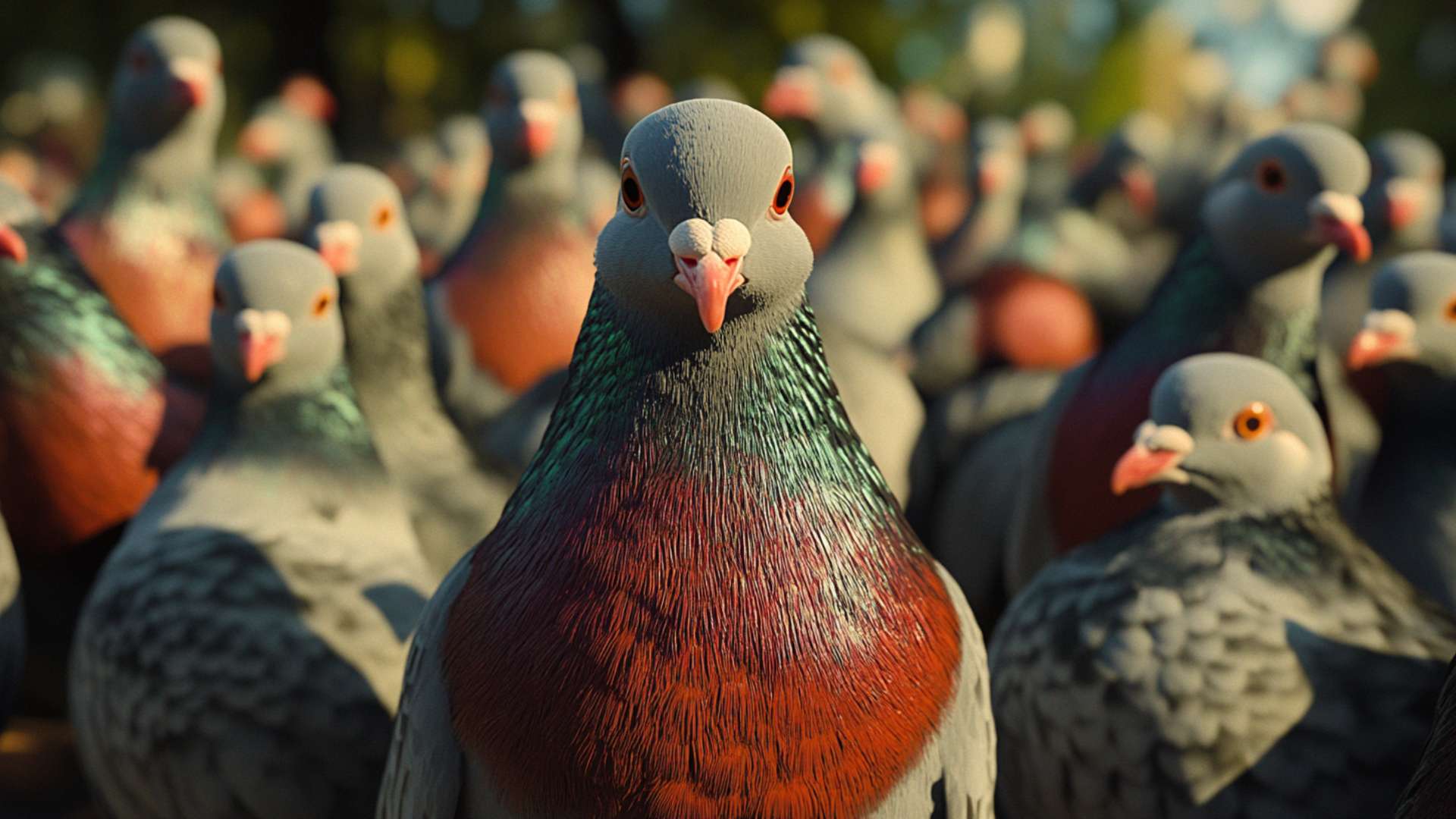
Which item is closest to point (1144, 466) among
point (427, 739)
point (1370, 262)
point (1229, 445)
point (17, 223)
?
point (1229, 445)

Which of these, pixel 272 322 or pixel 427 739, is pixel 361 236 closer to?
pixel 272 322

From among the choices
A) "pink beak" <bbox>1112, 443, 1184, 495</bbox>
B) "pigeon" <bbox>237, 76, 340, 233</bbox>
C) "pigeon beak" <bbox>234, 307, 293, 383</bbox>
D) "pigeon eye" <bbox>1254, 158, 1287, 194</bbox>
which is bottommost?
"pigeon" <bbox>237, 76, 340, 233</bbox>

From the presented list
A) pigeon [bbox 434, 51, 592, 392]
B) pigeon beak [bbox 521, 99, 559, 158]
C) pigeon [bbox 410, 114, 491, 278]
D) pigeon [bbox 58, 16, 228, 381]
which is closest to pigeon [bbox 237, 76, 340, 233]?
pigeon [bbox 410, 114, 491, 278]

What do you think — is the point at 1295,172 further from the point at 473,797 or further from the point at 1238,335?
the point at 473,797

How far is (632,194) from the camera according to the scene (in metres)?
2.43

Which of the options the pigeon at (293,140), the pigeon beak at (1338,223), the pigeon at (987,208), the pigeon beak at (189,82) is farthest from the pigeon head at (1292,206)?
the pigeon at (293,140)

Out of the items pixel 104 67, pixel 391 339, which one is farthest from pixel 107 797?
pixel 104 67

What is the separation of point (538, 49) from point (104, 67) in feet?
12.9

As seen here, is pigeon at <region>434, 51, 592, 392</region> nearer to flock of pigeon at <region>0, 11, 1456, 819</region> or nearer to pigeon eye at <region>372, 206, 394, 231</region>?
flock of pigeon at <region>0, 11, 1456, 819</region>

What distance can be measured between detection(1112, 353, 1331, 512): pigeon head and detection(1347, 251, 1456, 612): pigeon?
23.8 inches

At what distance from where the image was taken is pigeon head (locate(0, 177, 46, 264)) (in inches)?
160

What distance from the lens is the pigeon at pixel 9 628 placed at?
3.52m

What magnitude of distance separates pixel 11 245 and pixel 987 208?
5.44 metres

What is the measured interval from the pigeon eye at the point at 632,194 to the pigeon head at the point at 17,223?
233 centimetres
